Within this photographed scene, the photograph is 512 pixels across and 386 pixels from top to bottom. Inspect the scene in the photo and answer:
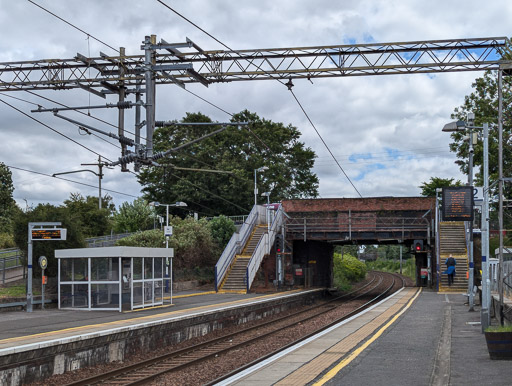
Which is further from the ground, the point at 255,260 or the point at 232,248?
the point at 232,248

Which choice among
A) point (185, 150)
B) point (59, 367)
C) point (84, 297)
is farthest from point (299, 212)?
point (59, 367)

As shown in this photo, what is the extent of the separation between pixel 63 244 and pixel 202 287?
1231 centimetres

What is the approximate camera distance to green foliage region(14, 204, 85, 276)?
27.2m

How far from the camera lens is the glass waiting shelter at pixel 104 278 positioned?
22094mm

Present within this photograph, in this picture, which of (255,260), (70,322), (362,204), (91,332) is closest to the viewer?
(91,332)

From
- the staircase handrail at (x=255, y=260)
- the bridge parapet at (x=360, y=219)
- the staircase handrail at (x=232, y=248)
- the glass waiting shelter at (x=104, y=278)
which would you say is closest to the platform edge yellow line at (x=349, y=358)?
the glass waiting shelter at (x=104, y=278)

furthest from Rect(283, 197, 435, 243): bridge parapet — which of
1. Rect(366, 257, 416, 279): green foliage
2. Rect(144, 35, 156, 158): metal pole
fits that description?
Rect(366, 257, 416, 279): green foliage

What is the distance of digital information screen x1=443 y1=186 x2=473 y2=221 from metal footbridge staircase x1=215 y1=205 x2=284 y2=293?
16.4 meters

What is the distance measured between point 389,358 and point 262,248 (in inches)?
1004

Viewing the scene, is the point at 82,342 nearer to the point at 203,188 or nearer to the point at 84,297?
the point at 84,297

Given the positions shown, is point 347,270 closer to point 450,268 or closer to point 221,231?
point 221,231

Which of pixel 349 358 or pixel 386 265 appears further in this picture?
pixel 386 265

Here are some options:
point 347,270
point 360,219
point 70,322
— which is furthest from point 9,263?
point 347,270

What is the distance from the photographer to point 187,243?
39.4 m
